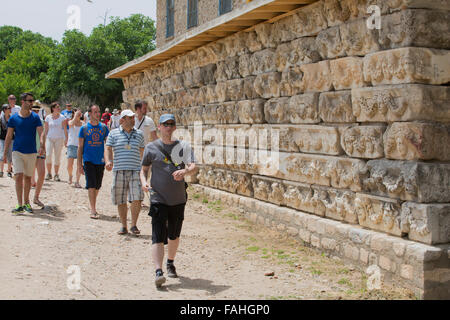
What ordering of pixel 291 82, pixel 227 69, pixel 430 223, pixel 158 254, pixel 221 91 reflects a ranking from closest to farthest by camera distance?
pixel 430 223 < pixel 158 254 < pixel 291 82 < pixel 227 69 < pixel 221 91

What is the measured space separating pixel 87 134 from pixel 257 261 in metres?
4.22

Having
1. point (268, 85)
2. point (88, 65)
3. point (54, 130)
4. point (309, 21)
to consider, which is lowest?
point (54, 130)

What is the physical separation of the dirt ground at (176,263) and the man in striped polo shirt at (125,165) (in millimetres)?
537

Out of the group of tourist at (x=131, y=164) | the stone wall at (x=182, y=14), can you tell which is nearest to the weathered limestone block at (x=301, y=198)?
the group of tourist at (x=131, y=164)

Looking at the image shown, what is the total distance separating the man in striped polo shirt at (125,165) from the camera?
306 inches

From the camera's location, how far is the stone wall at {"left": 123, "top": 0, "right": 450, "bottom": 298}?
5301 mm

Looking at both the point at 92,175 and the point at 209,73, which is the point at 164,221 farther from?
the point at 209,73

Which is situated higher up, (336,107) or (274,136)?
(336,107)

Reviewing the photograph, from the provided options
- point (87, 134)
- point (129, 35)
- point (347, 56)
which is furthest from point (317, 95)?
point (129, 35)

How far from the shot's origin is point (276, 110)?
8031mm

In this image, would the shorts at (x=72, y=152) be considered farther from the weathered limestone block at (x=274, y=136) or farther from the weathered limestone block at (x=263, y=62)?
the weathered limestone block at (x=263, y=62)

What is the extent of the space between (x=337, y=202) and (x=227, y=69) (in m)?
4.32

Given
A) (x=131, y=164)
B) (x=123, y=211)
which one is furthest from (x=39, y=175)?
(x=131, y=164)

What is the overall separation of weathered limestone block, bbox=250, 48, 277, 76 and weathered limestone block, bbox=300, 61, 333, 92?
98 cm
